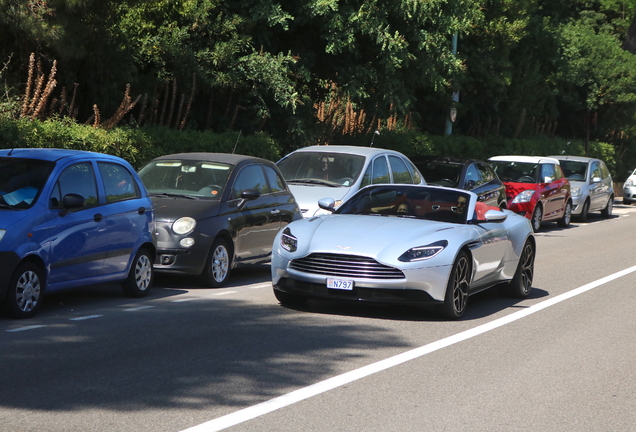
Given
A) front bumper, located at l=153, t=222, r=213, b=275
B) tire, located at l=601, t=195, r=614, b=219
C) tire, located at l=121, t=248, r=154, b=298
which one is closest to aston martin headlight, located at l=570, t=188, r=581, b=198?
tire, located at l=601, t=195, r=614, b=219

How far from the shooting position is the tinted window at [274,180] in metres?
13.5

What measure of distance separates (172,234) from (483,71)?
76.0 feet

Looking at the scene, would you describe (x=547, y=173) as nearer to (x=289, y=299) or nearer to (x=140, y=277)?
(x=289, y=299)

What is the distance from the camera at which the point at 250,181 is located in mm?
13008

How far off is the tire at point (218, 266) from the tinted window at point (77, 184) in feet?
6.59

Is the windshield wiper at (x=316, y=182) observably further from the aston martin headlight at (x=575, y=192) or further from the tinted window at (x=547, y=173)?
the aston martin headlight at (x=575, y=192)

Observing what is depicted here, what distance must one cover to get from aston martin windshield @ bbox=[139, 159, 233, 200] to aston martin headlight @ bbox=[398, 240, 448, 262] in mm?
3684

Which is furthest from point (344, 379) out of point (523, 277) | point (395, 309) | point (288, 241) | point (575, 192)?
point (575, 192)

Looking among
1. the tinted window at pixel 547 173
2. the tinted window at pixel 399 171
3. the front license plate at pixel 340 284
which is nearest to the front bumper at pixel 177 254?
the front license plate at pixel 340 284

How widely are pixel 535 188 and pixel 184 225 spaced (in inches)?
534

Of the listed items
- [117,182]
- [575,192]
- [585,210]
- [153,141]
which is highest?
[153,141]

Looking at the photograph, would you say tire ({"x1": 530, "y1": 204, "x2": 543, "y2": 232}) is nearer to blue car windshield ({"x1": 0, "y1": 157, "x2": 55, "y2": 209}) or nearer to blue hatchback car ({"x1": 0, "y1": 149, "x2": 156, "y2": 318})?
blue hatchback car ({"x1": 0, "y1": 149, "x2": 156, "y2": 318})

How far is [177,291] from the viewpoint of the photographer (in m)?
11.6

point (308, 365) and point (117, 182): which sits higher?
point (117, 182)
